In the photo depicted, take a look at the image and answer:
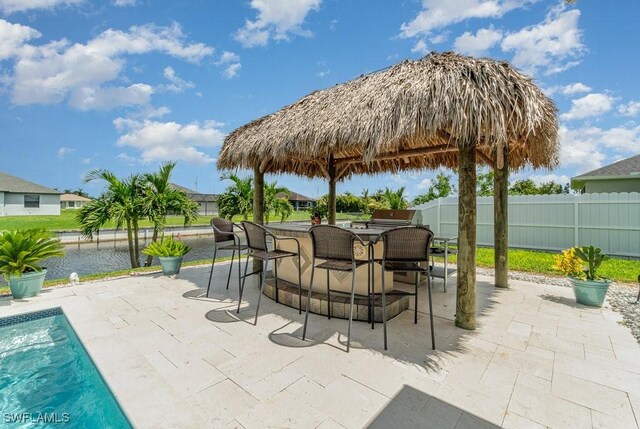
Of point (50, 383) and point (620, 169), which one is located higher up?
point (620, 169)

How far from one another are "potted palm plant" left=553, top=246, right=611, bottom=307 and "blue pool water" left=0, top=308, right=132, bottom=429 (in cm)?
601

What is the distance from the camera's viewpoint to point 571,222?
9250 mm

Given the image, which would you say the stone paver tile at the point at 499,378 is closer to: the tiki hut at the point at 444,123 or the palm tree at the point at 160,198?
the tiki hut at the point at 444,123

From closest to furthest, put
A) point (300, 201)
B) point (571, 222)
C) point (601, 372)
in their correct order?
point (601, 372)
point (571, 222)
point (300, 201)

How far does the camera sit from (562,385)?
93.7 inches

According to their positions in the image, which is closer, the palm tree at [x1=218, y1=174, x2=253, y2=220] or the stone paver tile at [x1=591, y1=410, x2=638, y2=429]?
the stone paver tile at [x1=591, y1=410, x2=638, y2=429]

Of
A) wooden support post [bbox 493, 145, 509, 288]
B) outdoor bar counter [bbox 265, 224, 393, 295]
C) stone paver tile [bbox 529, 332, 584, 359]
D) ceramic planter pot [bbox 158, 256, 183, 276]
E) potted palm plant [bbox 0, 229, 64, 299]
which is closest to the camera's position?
stone paver tile [bbox 529, 332, 584, 359]

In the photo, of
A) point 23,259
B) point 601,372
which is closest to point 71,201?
point 23,259

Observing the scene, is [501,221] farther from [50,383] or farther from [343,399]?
[50,383]

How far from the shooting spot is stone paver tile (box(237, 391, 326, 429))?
1922 millimetres

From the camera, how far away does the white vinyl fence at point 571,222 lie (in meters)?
8.49

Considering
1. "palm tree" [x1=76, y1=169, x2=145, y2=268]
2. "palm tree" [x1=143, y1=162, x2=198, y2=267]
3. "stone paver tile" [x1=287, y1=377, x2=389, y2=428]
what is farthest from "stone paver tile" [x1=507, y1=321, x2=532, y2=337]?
"palm tree" [x1=76, y1=169, x2=145, y2=268]

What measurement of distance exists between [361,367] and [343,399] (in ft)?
1.65

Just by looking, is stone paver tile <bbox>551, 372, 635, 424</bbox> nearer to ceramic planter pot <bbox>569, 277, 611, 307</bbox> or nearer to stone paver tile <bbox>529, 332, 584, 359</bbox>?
stone paver tile <bbox>529, 332, 584, 359</bbox>
